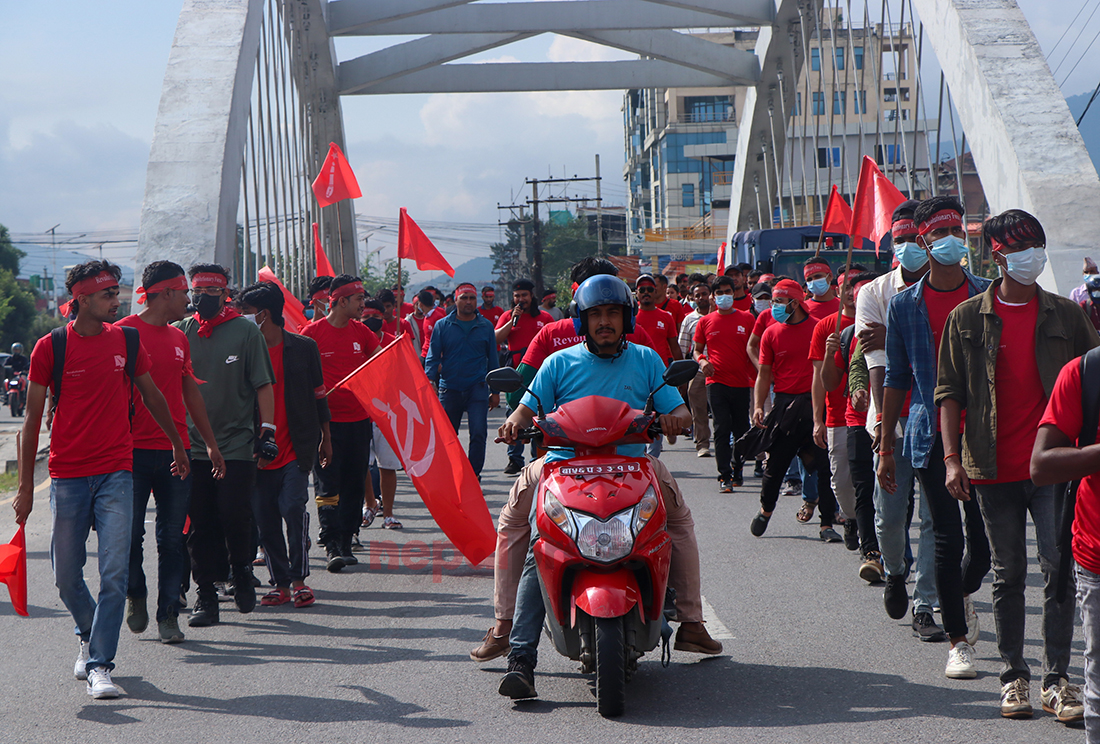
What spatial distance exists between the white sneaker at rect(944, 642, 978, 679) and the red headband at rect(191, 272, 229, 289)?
166 inches

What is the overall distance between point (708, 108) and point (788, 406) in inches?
A: 3294

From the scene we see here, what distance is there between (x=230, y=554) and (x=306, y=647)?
920 millimetres

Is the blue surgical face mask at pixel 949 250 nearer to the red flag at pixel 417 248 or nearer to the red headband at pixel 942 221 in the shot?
the red headband at pixel 942 221

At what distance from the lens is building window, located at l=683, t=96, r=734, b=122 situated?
89250 mm

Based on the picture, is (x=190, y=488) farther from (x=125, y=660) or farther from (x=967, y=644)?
(x=967, y=644)

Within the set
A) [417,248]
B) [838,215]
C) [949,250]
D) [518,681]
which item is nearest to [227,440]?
[518,681]

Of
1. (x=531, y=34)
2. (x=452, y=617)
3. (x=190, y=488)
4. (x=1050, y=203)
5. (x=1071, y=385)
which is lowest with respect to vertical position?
(x=452, y=617)

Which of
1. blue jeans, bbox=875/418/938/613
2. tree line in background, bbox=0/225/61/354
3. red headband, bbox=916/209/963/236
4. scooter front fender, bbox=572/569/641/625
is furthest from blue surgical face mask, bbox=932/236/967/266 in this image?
tree line in background, bbox=0/225/61/354

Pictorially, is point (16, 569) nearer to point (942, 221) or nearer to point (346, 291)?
point (346, 291)

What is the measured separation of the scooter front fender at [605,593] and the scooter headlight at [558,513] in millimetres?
189

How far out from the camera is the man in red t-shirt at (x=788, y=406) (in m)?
8.31

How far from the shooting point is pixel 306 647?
5.91 meters

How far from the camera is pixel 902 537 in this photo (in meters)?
5.81

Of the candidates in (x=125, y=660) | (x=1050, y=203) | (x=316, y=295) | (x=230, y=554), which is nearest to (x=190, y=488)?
(x=230, y=554)
